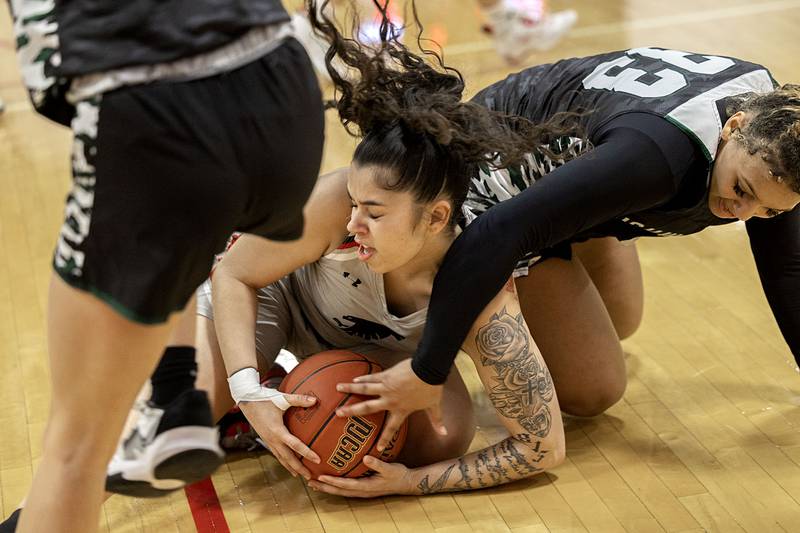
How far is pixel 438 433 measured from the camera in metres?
2.50

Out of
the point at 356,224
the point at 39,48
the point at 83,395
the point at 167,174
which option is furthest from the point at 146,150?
→ the point at 356,224

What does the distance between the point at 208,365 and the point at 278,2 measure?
1.26 metres

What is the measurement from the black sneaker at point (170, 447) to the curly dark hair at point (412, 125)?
0.84m

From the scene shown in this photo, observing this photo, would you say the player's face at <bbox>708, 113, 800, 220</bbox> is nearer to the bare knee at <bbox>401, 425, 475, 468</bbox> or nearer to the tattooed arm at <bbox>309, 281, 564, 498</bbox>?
the tattooed arm at <bbox>309, 281, 564, 498</bbox>

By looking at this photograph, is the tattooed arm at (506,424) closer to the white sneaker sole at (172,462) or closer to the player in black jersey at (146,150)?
the white sneaker sole at (172,462)

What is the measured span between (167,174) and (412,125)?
3.19 ft

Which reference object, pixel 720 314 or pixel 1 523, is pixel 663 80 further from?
pixel 1 523

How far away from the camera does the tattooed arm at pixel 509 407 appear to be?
7.62 ft

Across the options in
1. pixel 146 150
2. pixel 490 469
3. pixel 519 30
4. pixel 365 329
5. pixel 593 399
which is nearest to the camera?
pixel 146 150

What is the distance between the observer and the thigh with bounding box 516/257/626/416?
9.00 ft

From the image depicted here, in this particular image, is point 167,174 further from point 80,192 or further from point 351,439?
point 351,439

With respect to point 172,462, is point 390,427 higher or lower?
lower

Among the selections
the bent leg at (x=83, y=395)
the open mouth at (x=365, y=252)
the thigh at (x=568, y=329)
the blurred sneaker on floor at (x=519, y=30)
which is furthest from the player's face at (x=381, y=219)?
the blurred sneaker on floor at (x=519, y=30)

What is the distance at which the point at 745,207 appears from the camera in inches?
87.6
